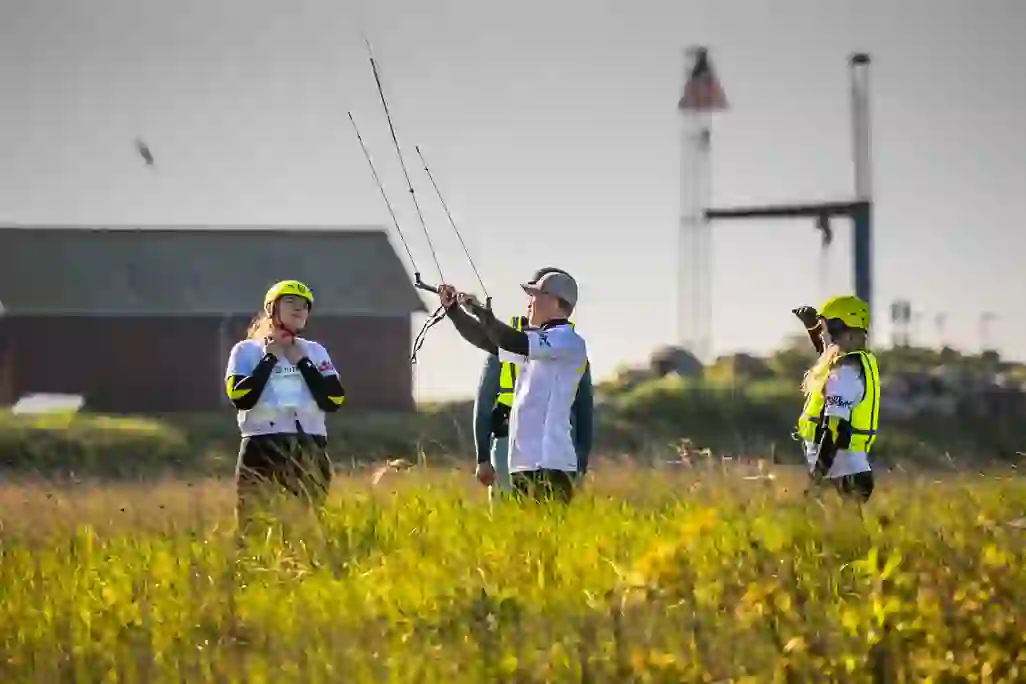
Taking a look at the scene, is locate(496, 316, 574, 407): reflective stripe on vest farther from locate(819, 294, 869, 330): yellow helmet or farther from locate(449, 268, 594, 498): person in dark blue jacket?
locate(819, 294, 869, 330): yellow helmet

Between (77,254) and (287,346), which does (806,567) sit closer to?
(287,346)

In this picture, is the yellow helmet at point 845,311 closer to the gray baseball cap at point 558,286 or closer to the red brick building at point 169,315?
the gray baseball cap at point 558,286

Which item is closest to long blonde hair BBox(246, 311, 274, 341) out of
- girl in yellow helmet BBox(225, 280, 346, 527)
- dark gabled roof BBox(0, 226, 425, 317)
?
girl in yellow helmet BBox(225, 280, 346, 527)

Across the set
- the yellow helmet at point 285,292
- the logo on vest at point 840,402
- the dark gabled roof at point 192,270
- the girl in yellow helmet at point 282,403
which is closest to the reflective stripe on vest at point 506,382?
the girl in yellow helmet at point 282,403

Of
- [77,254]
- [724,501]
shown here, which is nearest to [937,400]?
[77,254]

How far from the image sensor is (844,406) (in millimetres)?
9328

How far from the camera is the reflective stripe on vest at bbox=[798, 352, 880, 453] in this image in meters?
9.34

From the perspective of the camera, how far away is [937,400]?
4153 centimetres

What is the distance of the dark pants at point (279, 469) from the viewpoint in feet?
32.5

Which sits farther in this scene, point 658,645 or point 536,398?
point 536,398

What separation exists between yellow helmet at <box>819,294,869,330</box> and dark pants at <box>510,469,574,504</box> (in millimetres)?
1601

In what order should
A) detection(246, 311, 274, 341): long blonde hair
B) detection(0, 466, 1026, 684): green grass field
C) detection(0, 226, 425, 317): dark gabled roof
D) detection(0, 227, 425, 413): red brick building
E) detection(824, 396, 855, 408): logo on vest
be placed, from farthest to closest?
detection(0, 226, 425, 317): dark gabled roof, detection(0, 227, 425, 413): red brick building, detection(246, 311, 274, 341): long blonde hair, detection(824, 396, 855, 408): logo on vest, detection(0, 466, 1026, 684): green grass field

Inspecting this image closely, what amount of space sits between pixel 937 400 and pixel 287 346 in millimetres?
33260

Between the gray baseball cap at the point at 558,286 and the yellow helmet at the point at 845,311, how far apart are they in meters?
1.28
